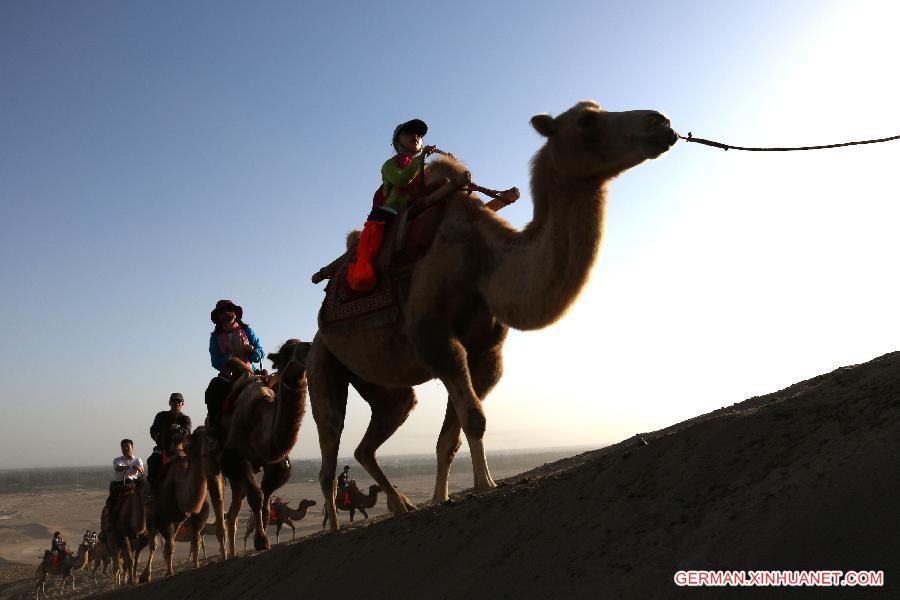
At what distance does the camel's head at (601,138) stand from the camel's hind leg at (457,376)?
1442mm

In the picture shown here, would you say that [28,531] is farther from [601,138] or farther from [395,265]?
[601,138]

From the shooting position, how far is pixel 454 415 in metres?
6.30

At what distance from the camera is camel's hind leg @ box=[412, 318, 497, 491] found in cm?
543

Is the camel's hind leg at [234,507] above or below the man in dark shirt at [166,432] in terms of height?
below

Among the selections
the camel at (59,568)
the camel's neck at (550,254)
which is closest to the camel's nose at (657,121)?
the camel's neck at (550,254)

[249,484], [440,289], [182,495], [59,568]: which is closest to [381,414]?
[440,289]

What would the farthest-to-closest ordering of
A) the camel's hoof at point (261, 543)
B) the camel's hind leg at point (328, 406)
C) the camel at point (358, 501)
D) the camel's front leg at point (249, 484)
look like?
the camel at point (358, 501)
the camel's front leg at point (249, 484)
the camel's hoof at point (261, 543)
the camel's hind leg at point (328, 406)

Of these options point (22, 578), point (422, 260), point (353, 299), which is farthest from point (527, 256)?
point (22, 578)

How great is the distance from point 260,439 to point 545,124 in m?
5.11

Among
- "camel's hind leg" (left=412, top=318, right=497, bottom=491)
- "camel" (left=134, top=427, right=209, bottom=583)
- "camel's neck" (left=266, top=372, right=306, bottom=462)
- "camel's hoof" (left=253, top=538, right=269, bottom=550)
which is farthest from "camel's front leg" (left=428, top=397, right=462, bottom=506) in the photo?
"camel" (left=134, top=427, right=209, bottom=583)

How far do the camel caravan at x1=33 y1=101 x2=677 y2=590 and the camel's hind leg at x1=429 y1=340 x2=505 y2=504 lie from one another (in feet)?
0.04

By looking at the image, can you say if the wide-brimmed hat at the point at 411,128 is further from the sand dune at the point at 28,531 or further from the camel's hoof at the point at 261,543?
the sand dune at the point at 28,531

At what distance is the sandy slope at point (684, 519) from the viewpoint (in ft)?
8.80

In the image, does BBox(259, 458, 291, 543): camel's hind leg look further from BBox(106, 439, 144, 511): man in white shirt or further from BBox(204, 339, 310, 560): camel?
BBox(106, 439, 144, 511): man in white shirt
